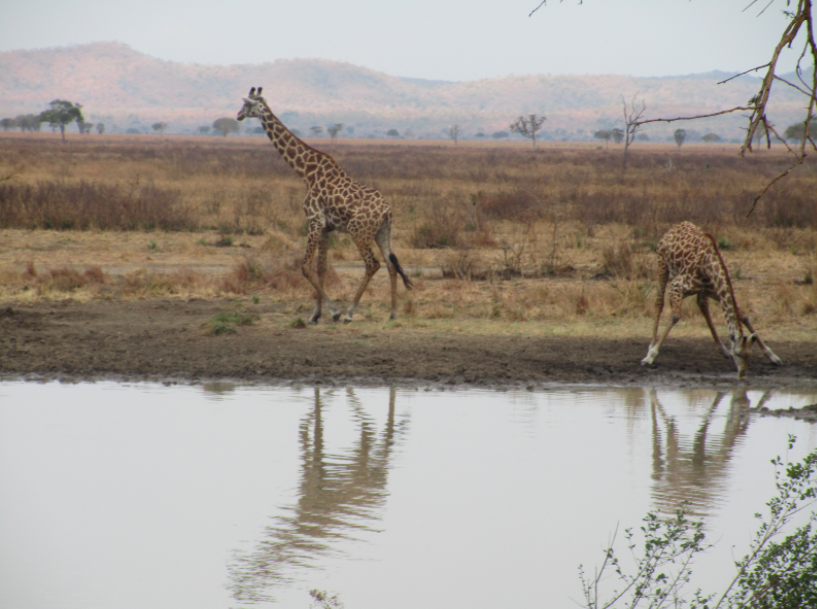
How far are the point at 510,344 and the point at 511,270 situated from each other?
4624mm

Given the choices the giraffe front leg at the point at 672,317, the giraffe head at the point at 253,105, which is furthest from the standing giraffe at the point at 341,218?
the giraffe front leg at the point at 672,317

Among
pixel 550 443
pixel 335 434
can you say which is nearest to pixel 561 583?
pixel 550 443

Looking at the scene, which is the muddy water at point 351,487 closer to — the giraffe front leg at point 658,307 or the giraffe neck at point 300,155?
the giraffe front leg at point 658,307

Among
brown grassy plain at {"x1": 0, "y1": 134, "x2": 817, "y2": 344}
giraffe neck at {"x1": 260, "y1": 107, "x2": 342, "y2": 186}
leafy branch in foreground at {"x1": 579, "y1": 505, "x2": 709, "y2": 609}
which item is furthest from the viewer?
brown grassy plain at {"x1": 0, "y1": 134, "x2": 817, "y2": 344}

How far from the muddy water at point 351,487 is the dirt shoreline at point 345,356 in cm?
50

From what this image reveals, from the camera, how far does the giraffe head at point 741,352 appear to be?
8750mm

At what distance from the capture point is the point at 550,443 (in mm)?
6660

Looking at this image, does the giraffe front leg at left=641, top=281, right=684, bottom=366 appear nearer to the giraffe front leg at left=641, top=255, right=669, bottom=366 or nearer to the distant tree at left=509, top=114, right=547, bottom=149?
the giraffe front leg at left=641, top=255, right=669, bottom=366

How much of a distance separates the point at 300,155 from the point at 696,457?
7.16 metres

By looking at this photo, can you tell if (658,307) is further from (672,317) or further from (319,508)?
(319,508)

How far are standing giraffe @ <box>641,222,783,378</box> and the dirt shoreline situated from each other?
0.86 ft

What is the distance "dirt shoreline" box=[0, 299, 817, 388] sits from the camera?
887 cm

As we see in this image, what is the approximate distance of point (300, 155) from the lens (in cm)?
1176

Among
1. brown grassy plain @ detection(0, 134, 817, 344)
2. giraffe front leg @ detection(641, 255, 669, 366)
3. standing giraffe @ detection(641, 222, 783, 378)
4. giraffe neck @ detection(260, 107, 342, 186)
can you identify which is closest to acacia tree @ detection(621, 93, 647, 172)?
standing giraffe @ detection(641, 222, 783, 378)
